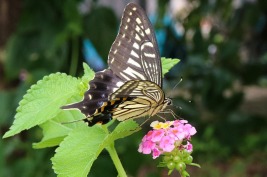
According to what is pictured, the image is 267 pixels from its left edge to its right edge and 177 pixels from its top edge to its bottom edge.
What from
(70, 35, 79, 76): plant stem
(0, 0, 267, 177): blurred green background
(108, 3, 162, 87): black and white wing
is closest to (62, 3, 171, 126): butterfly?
(108, 3, 162, 87): black and white wing

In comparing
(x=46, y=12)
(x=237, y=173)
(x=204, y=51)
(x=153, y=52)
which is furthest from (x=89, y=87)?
(x=237, y=173)

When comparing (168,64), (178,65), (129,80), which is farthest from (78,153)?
(178,65)

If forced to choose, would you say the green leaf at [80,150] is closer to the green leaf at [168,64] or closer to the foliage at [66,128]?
the foliage at [66,128]

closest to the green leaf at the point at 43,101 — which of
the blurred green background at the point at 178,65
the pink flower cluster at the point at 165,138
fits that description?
the pink flower cluster at the point at 165,138

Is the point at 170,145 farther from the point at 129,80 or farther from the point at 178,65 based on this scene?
the point at 178,65

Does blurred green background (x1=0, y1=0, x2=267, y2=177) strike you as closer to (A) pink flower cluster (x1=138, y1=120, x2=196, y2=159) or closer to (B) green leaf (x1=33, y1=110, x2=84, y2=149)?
(B) green leaf (x1=33, y1=110, x2=84, y2=149)
